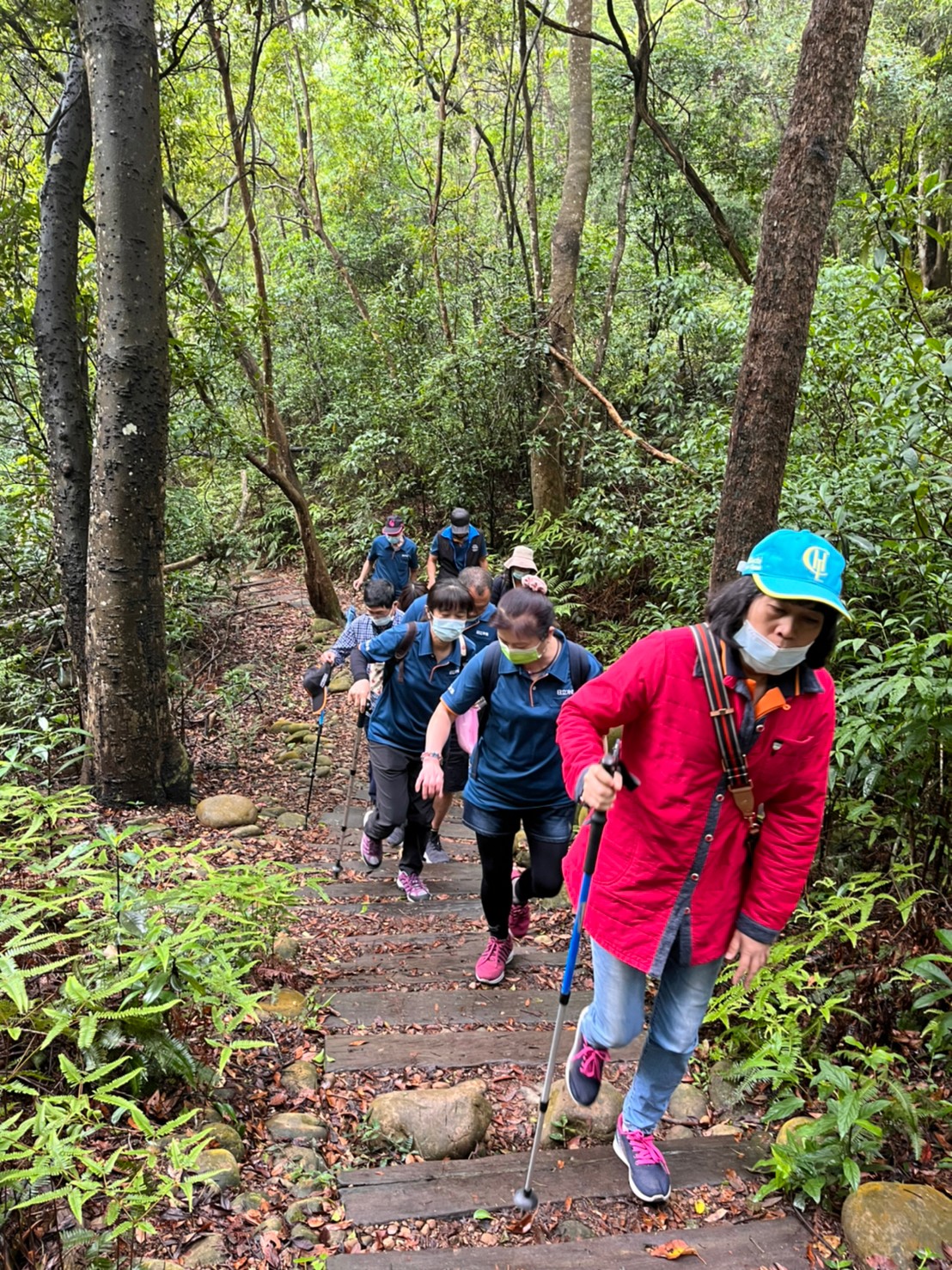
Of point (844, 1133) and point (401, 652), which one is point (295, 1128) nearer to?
point (844, 1133)

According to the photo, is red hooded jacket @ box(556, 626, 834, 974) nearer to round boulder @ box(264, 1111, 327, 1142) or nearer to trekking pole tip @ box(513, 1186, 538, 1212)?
trekking pole tip @ box(513, 1186, 538, 1212)

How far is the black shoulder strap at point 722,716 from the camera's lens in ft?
7.59

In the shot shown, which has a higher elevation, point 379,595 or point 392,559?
point 379,595

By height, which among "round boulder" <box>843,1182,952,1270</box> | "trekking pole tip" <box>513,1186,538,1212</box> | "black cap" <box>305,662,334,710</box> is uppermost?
"black cap" <box>305,662,334,710</box>

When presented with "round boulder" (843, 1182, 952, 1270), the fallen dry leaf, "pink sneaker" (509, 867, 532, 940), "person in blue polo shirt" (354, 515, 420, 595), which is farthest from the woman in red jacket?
"person in blue polo shirt" (354, 515, 420, 595)

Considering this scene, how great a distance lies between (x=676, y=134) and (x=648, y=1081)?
47.8 feet

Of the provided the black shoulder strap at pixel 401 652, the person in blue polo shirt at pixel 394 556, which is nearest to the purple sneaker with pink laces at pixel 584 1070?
the black shoulder strap at pixel 401 652

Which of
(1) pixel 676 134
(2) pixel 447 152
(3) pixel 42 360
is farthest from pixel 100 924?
(2) pixel 447 152

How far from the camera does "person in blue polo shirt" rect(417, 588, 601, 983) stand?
3.53 m

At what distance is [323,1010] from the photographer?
3.84 metres

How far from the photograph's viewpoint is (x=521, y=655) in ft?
11.6

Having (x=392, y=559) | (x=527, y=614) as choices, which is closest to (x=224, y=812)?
(x=527, y=614)

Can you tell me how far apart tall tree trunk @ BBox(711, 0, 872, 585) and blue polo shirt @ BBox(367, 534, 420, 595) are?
563 cm

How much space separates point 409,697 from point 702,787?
287 cm
